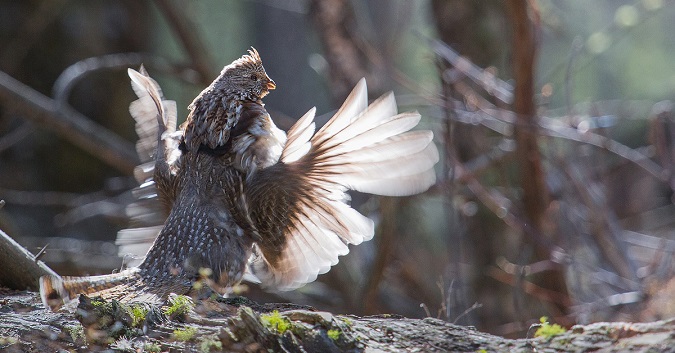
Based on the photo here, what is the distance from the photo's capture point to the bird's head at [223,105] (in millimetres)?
3773

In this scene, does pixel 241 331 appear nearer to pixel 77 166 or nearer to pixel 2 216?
pixel 2 216

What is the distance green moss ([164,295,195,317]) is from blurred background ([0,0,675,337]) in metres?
1.10

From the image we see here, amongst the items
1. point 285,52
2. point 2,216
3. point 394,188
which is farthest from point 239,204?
point 285,52

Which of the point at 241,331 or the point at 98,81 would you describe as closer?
the point at 241,331

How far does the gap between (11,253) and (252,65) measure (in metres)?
1.54

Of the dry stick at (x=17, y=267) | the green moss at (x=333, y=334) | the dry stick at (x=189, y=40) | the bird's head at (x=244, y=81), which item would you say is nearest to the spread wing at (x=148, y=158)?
the bird's head at (x=244, y=81)

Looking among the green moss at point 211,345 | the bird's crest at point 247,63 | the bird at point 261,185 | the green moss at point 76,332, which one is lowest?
the green moss at point 76,332

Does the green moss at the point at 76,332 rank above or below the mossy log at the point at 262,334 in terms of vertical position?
below

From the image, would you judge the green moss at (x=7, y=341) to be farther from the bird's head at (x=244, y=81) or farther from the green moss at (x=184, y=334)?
the bird's head at (x=244, y=81)

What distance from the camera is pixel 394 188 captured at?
3.37 metres

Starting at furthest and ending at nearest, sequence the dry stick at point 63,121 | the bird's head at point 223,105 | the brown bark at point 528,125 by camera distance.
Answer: the dry stick at point 63,121
the brown bark at point 528,125
the bird's head at point 223,105

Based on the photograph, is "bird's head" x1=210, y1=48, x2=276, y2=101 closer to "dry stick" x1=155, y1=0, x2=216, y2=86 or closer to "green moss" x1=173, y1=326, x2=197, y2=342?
"green moss" x1=173, y1=326, x2=197, y2=342

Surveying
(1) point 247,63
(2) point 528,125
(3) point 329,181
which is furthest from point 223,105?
(2) point 528,125

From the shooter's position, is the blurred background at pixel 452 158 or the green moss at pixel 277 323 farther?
the blurred background at pixel 452 158
